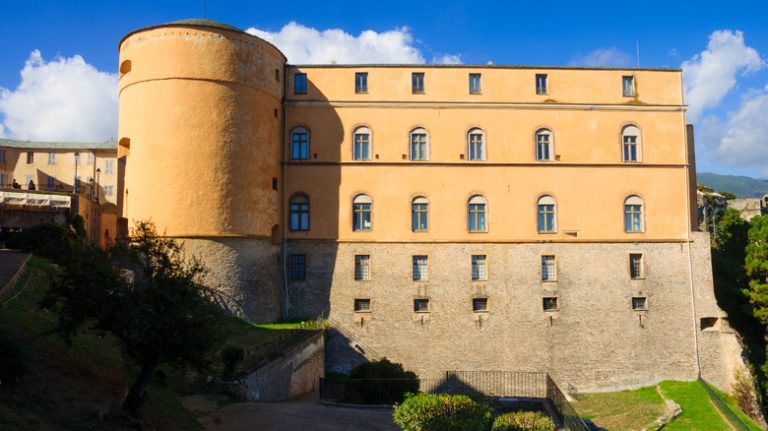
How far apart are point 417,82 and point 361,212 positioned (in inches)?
305

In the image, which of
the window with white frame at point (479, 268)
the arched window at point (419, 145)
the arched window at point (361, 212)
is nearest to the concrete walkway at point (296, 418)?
the window with white frame at point (479, 268)

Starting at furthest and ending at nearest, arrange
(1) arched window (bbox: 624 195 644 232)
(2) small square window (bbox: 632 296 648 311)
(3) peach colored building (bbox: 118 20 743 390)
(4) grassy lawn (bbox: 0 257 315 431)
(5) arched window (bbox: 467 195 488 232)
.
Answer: (1) arched window (bbox: 624 195 644 232)
(5) arched window (bbox: 467 195 488 232)
(2) small square window (bbox: 632 296 648 311)
(3) peach colored building (bbox: 118 20 743 390)
(4) grassy lawn (bbox: 0 257 315 431)

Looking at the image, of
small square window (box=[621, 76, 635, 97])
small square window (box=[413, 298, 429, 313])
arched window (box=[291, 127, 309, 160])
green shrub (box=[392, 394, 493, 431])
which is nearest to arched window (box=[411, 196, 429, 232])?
small square window (box=[413, 298, 429, 313])

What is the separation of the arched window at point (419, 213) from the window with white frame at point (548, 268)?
6525 mm

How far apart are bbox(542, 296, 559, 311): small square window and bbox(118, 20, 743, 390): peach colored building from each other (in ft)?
0.34

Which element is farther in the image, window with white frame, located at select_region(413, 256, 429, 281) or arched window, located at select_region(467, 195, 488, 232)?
arched window, located at select_region(467, 195, 488, 232)

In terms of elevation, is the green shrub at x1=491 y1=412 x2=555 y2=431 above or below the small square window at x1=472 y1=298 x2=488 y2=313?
below

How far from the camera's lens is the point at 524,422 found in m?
19.9

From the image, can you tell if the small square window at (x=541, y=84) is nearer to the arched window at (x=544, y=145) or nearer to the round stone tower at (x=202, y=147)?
the arched window at (x=544, y=145)

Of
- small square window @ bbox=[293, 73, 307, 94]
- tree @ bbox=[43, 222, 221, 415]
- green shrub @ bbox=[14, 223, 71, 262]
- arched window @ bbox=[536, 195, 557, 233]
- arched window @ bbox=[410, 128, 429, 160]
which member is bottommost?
tree @ bbox=[43, 222, 221, 415]

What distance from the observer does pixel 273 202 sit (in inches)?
1230

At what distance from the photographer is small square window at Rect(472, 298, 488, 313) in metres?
31.5

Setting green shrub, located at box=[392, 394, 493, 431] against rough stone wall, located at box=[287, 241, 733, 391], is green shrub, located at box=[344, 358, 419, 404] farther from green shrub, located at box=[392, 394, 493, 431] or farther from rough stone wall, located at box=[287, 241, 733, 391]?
rough stone wall, located at box=[287, 241, 733, 391]

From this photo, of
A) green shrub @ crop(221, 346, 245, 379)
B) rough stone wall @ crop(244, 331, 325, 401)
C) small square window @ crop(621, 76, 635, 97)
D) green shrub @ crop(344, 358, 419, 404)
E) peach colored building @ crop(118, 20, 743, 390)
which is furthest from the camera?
small square window @ crop(621, 76, 635, 97)
